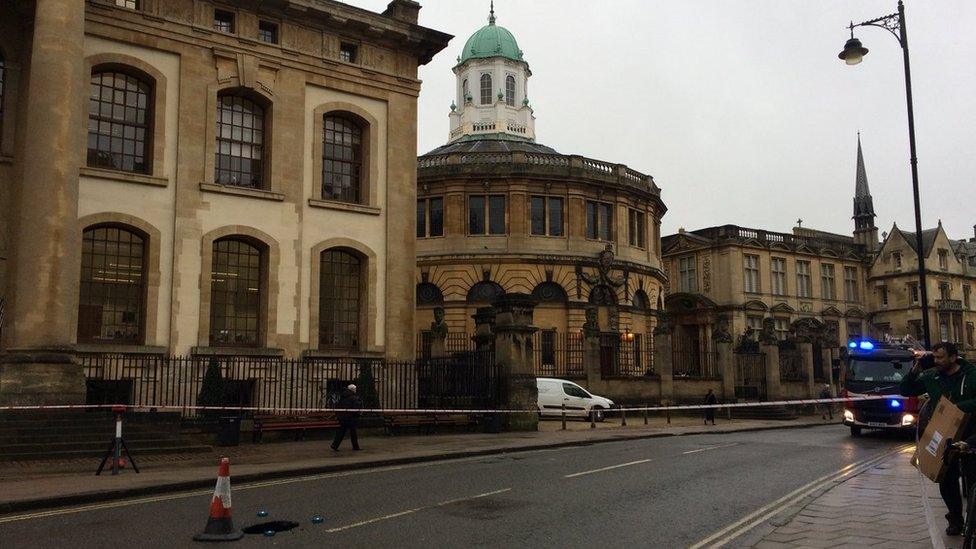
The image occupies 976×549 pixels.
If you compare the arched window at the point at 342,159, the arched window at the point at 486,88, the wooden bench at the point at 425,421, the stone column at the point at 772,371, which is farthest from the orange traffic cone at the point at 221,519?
the arched window at the point at 486,88

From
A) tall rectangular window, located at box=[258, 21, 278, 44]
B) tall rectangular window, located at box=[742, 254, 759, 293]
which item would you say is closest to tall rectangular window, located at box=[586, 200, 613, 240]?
tall rectangular window, located at box=[742, 254, 759, 293]

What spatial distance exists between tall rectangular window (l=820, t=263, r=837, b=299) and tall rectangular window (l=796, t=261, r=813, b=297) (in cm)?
166

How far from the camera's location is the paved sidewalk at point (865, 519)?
825 centimetres

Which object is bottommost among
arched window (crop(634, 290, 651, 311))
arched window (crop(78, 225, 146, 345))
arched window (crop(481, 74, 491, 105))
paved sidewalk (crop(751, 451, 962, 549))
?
paved sidewalk (crop(751, 451, 962, 549))

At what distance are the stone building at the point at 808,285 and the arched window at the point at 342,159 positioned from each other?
34470mm

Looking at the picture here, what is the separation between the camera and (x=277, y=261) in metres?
23.9

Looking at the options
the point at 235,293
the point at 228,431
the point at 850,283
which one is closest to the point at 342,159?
the point at 235,293

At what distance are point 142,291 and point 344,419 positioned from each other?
7.83m

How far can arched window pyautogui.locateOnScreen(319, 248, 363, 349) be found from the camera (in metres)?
25.2

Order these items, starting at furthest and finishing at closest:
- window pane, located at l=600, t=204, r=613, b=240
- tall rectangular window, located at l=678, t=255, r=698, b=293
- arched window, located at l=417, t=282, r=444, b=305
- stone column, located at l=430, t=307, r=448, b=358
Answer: tall rectangular window, located at l=678, t=255, r=698, b=293, window pane, located at l=600, t=204, r=613, b=240, arched window, located at l=417, t=282, r=444, b=305, stone column, located at l=430, t=307, r=448, b=358

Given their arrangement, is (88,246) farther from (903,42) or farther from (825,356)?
(825,356)

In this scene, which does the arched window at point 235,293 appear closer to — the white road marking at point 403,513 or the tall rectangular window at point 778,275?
the white road marking at point 403,513

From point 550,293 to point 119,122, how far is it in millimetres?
27155

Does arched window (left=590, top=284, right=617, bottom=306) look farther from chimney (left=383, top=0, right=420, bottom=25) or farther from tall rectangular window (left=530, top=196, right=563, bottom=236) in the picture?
chimney (left=383, top=0, right=420, bottom=25)
